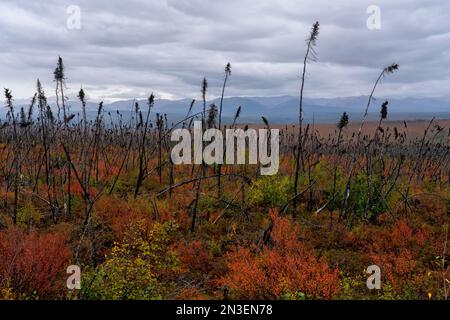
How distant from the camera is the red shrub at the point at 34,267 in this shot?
7895mm

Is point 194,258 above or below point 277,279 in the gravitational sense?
below

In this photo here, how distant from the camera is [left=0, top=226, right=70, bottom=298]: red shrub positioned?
25.9 ft

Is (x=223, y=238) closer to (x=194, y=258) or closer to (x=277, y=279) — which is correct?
(x=194, y=258)

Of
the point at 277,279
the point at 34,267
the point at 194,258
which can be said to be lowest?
the point at 194,258

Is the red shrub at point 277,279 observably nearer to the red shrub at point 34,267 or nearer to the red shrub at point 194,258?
the red shrub at point 194,258

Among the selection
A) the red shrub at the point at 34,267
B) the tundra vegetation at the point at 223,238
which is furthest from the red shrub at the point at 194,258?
the red shrub at the point at 34,267

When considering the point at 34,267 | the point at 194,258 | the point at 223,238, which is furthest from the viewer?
the point at 223,238

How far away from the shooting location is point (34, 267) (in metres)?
8.16

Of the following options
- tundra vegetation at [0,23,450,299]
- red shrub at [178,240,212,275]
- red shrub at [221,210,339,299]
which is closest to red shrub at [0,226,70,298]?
tundra vegetation at [0,23,450,299]

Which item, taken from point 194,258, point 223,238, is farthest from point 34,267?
point 223,238

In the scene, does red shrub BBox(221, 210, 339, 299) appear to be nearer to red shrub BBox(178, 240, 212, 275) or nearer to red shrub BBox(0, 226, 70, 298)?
red shrub BBox(178, 240, 212, 275)
